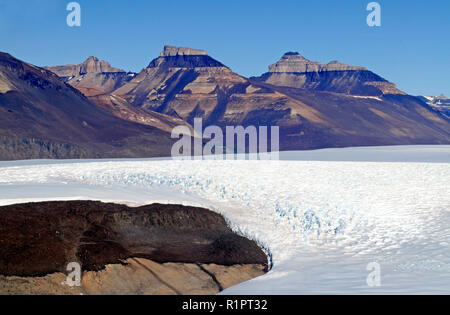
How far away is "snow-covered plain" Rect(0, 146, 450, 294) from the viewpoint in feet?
56.8

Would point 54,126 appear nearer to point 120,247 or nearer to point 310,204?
point 310,204

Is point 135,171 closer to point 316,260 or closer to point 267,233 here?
point 267,233

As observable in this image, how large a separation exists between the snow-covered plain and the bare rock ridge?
3.61 ft

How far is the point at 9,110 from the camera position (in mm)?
137875

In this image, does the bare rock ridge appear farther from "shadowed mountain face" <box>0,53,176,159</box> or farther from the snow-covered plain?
"shadowed mountain face" <box>0,53,176,159</box>

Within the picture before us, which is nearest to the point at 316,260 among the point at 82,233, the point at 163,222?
the point at 163,222

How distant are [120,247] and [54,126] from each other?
129 m

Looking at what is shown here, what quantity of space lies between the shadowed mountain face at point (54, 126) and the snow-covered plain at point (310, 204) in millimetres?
87656

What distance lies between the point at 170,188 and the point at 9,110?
121712 millimetres

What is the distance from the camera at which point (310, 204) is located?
85.3 feet

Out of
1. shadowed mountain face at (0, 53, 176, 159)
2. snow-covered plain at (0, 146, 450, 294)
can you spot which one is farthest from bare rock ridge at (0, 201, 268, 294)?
shadowed mountain face at (0, 53, 176, 159)
